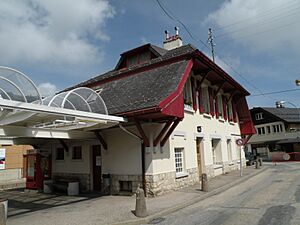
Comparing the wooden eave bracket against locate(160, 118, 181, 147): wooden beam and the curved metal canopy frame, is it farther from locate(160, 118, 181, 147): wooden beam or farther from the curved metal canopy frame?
locate(160, 118, 181, 147): wooden beam

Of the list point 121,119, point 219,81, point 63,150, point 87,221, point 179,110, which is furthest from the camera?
point 219,81

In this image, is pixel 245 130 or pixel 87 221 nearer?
pixel 87 221

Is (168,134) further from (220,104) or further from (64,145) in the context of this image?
(220,104)

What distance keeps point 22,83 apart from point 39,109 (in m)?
1.09

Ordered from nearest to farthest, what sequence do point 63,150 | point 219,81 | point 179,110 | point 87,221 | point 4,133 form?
point 87,221 < point 4,133 < point 179,110 < point 63,150 < point 219,81

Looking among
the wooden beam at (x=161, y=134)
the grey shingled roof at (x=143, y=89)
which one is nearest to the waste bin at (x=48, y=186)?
the grey shingled roof at (x=143, y=89)

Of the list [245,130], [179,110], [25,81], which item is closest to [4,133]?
[25,81]

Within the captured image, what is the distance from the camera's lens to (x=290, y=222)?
20.6 ft

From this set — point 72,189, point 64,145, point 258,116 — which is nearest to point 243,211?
point 72,189

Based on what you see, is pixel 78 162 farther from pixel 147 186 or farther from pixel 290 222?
pixel 290 222

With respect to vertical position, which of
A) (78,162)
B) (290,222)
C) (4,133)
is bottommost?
(290,222)

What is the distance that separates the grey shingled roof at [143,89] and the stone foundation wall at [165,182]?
2912mm

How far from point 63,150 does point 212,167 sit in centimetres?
842

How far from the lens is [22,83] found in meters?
7.23
